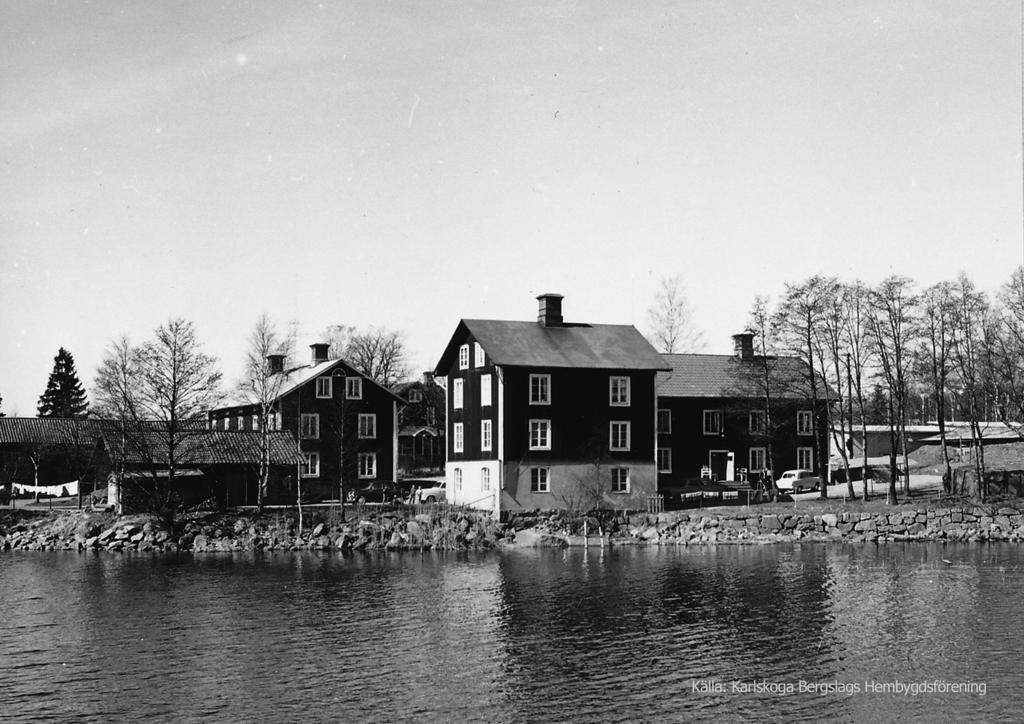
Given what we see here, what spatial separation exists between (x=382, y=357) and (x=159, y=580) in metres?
63.6

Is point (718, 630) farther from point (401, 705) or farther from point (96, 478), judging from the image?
point (96, 478)

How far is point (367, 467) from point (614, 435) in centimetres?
1726

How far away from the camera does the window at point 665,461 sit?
64938 mm

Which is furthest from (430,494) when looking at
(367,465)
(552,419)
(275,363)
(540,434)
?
(275,363)

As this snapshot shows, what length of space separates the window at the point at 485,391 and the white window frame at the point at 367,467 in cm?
1204

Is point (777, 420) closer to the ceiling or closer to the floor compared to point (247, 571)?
closer to the ceiling

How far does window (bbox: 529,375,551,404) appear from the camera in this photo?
5672cm

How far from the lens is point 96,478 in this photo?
61406mm

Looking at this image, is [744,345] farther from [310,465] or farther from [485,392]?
[310,465]

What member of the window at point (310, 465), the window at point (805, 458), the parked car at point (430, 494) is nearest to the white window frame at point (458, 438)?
the parked car at point (430, 494)

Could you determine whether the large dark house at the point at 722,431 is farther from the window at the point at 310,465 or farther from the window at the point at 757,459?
the window at the point at 310,465

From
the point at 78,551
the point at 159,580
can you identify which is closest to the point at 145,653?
the point at 159,580

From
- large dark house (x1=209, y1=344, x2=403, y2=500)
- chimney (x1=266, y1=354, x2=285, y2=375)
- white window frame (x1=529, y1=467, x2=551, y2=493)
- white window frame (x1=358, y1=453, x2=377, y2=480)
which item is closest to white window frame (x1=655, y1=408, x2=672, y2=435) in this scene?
white window frame (x1=529, y1=467, x2=551, y2=493)

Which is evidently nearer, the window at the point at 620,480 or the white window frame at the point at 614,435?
the window at the point at 620,480
